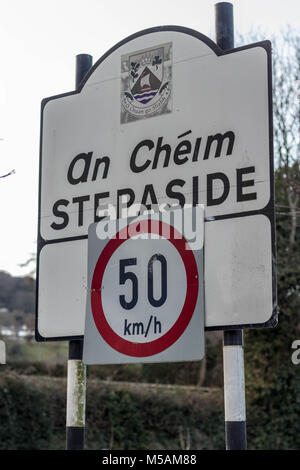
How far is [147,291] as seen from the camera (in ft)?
8.46

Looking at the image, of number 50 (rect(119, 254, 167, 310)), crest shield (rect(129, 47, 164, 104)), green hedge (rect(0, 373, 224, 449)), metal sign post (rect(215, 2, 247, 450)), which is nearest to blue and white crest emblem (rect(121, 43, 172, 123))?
crest shield (rect(129, 47, 164, 104))

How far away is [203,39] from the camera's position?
2.72 meters

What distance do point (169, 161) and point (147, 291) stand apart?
511 millimetres

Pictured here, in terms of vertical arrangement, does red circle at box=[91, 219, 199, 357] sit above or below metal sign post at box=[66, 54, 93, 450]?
above

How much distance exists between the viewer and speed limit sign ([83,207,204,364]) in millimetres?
2494

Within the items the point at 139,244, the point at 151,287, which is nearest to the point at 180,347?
the point at 151,287

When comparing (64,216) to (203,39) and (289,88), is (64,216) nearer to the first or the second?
(203,39)

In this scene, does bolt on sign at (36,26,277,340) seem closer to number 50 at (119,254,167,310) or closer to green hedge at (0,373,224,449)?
number 50 at (119,254,167,310)

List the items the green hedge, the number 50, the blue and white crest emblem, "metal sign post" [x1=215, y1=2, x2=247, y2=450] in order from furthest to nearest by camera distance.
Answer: the green hedge → the blue and white crest emblem → the number 50 → "metal sign post" [x1=215, y1=2, x2=247, y2=450]

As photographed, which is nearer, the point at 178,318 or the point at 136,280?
the point at 178,318

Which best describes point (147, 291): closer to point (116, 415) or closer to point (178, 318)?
point (178, 318)

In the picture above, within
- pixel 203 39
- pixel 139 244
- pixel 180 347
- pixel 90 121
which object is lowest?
pixel 180 347

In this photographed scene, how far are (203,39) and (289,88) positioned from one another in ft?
38.3

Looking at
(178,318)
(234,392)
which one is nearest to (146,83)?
(178,318)
